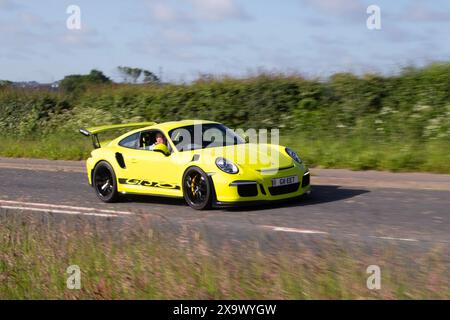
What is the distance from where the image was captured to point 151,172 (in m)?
13.0

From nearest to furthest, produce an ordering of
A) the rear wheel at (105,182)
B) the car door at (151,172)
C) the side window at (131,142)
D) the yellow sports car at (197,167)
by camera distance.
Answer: the yellow sports car at (197,167) → the car door at (151,172) → the side window at (131,142) → the rear wheel at (105,182)

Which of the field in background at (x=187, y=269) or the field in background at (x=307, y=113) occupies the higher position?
the field in background at (x=307, y=113)

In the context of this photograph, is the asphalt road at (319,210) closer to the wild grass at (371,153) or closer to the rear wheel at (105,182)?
the rear wheel at (105,182)

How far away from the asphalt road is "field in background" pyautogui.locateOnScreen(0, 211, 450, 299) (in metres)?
0.58

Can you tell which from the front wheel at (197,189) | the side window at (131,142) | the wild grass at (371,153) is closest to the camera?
the front wheel at (197,189)

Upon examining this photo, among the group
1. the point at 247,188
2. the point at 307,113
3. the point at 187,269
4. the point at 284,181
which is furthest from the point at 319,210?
the point at 307,113

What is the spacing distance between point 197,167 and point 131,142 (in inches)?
83.7

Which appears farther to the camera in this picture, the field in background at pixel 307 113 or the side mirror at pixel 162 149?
the field in background at pixel 307 113

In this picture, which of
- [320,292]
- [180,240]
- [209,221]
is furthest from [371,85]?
[320,292]

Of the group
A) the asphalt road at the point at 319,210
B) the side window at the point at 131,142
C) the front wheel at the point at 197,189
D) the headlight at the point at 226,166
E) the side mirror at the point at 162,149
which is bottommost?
the asphalt road at the point at 319,210

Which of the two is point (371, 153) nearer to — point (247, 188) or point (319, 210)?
point (319, 210)

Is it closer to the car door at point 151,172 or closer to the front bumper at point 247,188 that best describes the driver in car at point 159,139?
the car door at point 151,172

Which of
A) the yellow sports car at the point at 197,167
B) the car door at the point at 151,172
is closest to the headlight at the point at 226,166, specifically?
the yellow sports car at the point at 197,167

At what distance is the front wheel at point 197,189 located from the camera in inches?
468
